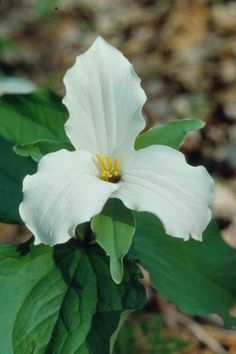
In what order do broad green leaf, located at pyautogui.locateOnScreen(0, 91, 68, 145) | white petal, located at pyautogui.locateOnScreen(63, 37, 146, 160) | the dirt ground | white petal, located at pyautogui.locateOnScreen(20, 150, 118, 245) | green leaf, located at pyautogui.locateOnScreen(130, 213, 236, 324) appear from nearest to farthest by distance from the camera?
white petal, located at pyautogui.locateOnScreen(20, 150, 118, 245) → white petal, located at pyautogui.locateOnScreen(63, 37, 146, 160) → green leaf, located at pyautogui.locateOnScreen(130, 213, 236, 324) → broad green leaf, located at pyautogui.locateOnScreen(0, 91, 68, 145) → the dirt ground

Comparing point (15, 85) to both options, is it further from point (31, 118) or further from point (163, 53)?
point (31, 118)

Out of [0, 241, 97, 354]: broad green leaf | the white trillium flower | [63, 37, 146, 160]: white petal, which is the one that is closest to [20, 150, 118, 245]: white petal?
the white trillium flower

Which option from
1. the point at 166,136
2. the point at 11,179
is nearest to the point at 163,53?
the point at 11,179

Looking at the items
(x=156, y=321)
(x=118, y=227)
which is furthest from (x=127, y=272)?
(x=156, y=321)

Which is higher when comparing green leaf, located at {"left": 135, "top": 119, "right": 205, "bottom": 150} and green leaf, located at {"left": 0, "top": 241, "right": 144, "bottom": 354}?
green leaf, located at {"left": 135, "top": 119, "right": 205, "bottom": 150}

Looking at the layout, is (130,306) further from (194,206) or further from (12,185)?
(12,185)

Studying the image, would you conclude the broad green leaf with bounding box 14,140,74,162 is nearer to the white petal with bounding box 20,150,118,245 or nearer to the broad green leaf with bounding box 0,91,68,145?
the white petal with bounding box 20,150,118,245

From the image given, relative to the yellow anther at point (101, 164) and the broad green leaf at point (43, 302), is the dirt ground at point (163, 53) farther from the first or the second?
the yellow anther at point (101, 164)

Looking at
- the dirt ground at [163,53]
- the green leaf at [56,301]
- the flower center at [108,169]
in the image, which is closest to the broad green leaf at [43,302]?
the green leaf at [56,301]
